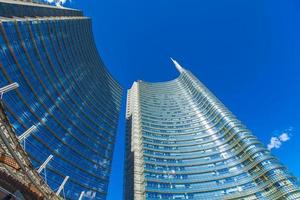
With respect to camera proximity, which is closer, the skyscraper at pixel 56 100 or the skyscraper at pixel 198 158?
the skyscraper at pixel 56 100

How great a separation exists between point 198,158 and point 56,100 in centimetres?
5310

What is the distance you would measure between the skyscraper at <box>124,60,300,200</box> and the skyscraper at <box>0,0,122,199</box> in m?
13.2

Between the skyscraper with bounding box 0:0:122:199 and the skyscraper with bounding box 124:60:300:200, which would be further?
the skyscraper with bounding box 124:60:300:200

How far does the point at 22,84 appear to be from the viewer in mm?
61094

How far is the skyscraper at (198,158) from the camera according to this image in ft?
226

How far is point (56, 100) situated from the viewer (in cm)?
7581

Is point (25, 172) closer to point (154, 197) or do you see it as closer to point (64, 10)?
point (154, 197)

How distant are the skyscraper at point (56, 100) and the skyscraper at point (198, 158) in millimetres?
13226

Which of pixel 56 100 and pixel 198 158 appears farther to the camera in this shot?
pixel 198 158

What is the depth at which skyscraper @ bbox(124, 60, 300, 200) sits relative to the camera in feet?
226

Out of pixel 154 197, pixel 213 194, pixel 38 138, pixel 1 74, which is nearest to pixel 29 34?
pixel 1 74

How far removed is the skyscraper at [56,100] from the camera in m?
57.4

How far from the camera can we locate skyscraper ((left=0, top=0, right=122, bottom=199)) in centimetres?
5741

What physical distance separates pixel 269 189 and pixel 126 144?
6126cm
